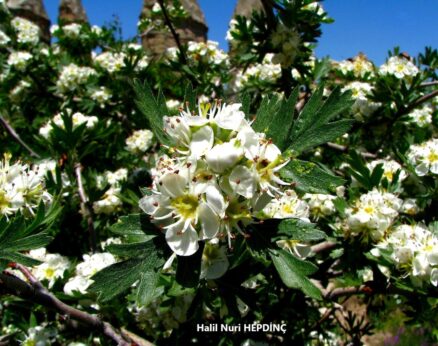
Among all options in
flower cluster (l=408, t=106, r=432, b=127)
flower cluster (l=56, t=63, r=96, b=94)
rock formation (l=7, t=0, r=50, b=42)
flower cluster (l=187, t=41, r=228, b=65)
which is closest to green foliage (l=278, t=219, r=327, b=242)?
flower cluster (l=408, t=106, r=432, b=127)

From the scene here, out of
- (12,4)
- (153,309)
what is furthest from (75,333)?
(12,4)

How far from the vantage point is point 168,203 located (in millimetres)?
1009

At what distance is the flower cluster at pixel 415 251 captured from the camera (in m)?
1.41

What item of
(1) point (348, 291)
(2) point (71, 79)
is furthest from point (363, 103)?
(2) point (71, 79)

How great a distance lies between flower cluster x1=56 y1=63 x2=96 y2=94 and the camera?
373cm

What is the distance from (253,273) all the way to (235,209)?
433 millimetres

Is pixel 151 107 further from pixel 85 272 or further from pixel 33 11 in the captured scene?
pixel 33 11

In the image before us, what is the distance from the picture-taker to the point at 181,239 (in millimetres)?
981

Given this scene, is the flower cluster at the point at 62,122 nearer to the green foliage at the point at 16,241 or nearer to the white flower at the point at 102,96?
the white flower at the point at 102,96

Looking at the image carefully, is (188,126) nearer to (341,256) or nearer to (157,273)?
(157,273)

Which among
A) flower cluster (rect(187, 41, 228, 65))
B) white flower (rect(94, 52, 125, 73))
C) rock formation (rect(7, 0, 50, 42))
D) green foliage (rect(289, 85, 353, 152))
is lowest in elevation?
green foliage (rect(289, 85, 353, 152))

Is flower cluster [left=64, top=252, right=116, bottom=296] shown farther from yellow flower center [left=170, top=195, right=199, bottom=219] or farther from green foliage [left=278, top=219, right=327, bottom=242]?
green foliage [left=278, top=219, right=327, bottom=242]

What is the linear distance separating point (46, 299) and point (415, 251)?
1.25 metres

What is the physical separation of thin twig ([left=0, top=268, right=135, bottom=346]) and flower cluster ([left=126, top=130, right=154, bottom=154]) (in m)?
2.23
